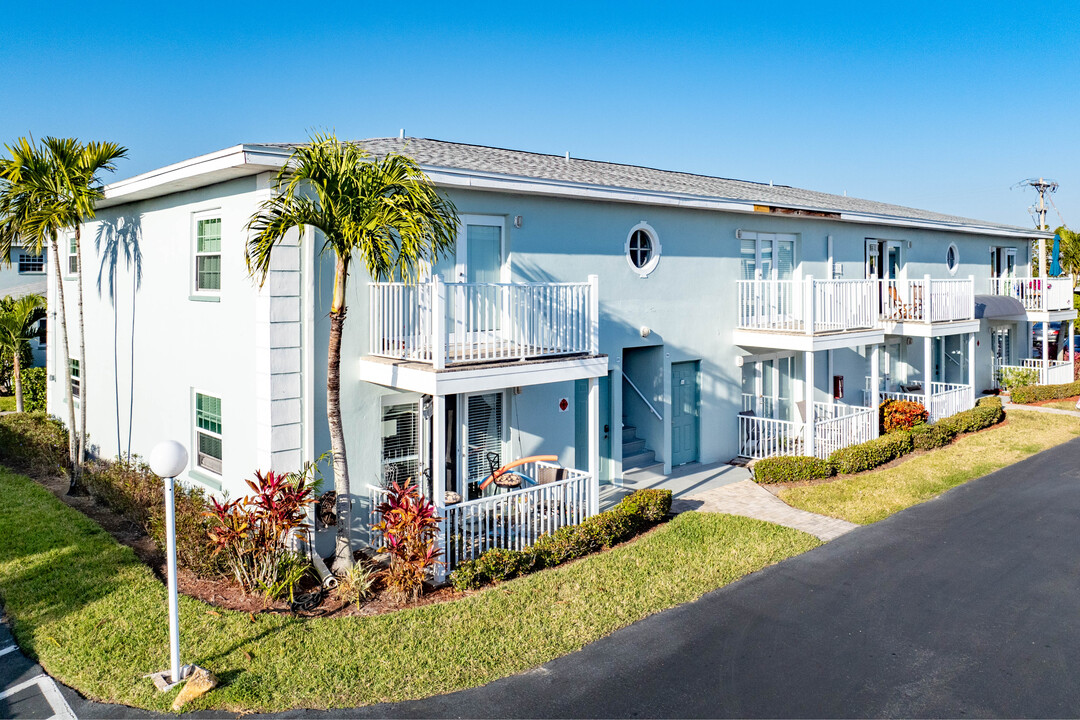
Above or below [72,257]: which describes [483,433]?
below

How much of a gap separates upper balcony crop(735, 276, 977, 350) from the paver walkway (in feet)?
10.9

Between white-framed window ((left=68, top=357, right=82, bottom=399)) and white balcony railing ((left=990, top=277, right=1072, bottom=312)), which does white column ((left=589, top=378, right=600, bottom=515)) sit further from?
white balcony railing ((left=990, top=277, right=1072, bottom=312))

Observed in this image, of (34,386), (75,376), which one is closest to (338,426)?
(75,376)

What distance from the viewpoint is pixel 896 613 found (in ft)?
28.0

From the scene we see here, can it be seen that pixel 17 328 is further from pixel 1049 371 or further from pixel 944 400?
pixel 1049 371

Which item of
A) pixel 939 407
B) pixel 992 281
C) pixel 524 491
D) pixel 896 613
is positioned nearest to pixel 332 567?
pixel 524 491

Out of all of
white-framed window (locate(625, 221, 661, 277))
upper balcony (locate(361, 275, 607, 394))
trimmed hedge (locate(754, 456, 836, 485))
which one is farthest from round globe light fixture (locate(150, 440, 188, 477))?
trimmed hedge (locate(754, 456, 836, 485))

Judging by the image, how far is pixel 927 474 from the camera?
14758 millimetres

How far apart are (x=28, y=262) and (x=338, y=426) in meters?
22.9

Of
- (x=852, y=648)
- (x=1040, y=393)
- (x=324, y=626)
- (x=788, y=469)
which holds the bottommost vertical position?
(x=852, y=648)

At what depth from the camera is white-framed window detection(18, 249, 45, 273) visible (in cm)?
2597

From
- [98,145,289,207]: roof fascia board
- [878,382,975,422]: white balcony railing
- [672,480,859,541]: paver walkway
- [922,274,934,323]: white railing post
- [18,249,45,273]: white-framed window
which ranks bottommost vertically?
[672,480,859,541]: paver walkway

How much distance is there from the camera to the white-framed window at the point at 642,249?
14141mm

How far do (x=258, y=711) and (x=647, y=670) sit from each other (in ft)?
11.1
